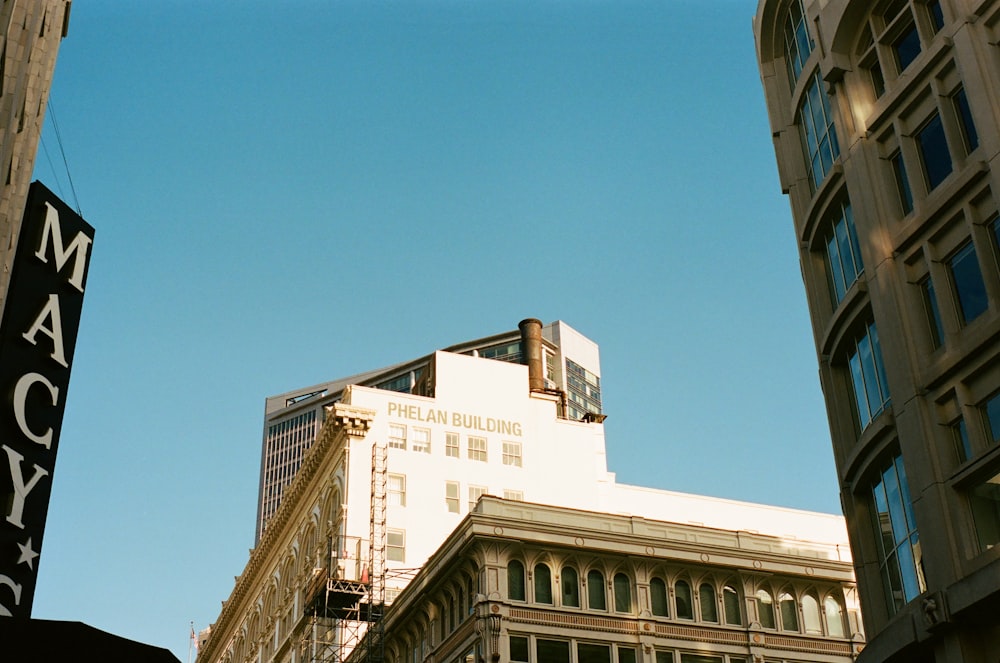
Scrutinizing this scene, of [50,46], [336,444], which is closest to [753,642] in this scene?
[336,444]

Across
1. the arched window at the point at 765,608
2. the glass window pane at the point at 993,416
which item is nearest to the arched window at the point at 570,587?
the arched window at the point at 765,608

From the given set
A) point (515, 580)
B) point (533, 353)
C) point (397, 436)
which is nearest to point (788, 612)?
point (515, 580)

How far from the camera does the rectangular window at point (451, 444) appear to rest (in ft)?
233

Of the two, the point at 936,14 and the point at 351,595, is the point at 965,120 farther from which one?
the point at 351,595

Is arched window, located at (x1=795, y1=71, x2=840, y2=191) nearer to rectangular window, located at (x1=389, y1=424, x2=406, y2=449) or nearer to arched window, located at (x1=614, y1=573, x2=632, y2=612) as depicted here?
arched window, located at (x1=614, y1=573, x2=632, y2=612)

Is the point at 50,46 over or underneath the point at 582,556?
over

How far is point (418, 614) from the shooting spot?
52.8 metres

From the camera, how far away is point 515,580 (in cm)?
4756

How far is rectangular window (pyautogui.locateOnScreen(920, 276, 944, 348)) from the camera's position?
30.0m

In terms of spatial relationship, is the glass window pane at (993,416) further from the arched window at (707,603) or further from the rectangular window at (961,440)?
the arched window at (707,603)

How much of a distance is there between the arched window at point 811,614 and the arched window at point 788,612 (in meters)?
0.41

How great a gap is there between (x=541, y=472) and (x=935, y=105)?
44153 mm

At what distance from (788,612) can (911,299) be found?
24313mm

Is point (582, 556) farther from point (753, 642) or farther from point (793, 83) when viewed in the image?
point (793, 83)
